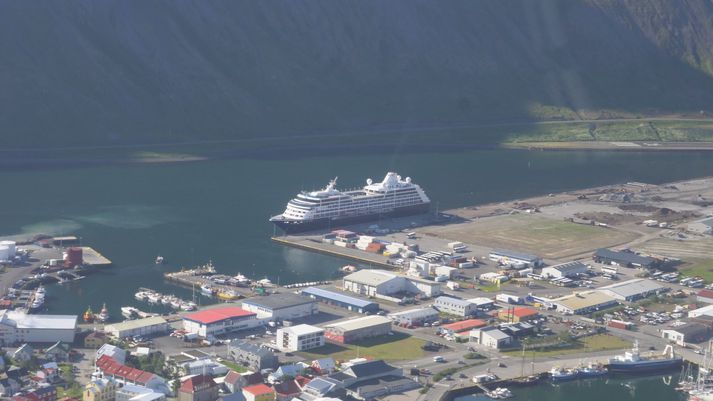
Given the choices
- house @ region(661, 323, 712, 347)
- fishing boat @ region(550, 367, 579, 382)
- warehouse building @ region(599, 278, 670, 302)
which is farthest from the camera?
warehouse building @ region(599, 278, 670, 302)

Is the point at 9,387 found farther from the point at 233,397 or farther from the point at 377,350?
the point at 377,350

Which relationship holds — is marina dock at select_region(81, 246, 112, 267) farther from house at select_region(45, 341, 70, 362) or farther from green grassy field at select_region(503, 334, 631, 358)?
green grassy field at select_region(503, 334, 631, 358)

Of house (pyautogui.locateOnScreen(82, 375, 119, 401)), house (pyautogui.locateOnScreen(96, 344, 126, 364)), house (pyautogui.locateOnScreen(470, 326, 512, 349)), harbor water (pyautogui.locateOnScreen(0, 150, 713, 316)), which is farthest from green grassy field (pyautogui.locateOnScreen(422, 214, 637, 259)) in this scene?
house (pyautogui.locateOnScreen(82, 375, 119, 401))

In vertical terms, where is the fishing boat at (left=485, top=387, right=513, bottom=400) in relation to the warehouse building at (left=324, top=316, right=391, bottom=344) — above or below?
below

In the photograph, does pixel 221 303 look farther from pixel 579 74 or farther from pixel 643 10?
pixel 643 10

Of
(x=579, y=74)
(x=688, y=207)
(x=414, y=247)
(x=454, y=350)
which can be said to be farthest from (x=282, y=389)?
(x=579, y=74)
